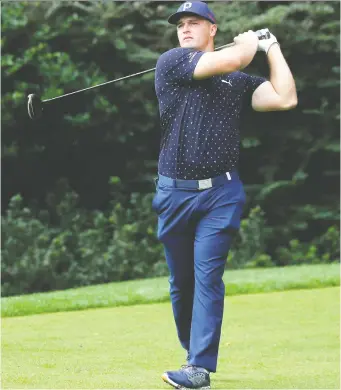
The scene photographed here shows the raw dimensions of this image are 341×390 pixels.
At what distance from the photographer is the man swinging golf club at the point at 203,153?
15.8 feet

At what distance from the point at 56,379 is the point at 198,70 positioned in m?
1.59

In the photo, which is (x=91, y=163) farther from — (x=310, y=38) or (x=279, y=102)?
(x=279, y=102)

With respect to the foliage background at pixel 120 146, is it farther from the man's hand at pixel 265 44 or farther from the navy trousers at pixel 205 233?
the man's hand at pixel 265 44

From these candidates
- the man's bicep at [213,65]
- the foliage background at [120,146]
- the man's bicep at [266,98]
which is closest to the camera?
the man's bicep at [213,65]

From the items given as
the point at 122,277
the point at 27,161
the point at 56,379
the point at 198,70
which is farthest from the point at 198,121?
the point at 27,161

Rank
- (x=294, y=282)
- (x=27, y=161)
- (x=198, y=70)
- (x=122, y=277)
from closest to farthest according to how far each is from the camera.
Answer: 1. (x=198, y=70)
2. (x=294, y=282)
3. (x=122, y=277)
4. (x=27, y=161)

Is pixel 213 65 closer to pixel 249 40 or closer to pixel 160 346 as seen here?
pixel 249 40

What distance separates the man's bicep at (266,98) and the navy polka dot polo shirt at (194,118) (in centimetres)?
17

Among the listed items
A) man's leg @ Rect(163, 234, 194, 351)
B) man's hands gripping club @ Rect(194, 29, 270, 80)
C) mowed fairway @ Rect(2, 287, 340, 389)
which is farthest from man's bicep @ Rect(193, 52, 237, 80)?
mowed fairway @ Rect(2, 287, 340, 389)

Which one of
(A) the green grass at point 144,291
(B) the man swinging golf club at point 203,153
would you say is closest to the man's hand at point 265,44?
(B) the man swinging golf club at point 203,153

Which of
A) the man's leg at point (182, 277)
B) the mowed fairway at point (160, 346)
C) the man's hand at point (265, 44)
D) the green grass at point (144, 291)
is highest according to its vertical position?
the man's hand at point (265, 44)

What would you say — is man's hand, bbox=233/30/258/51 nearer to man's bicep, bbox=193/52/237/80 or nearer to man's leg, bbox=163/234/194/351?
man's bicep, bbox=193/52/237/80

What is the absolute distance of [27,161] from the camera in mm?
13805

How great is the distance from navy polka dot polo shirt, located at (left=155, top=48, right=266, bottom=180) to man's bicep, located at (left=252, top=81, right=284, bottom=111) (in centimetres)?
17
